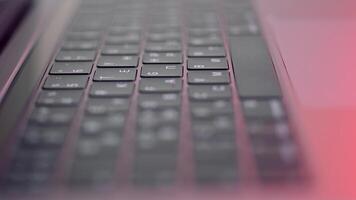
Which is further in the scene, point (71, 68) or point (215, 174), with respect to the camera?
A: point (71, 68)

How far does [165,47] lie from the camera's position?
42cm

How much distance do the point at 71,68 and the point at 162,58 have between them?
0.07 metres

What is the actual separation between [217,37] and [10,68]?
175 millimetres

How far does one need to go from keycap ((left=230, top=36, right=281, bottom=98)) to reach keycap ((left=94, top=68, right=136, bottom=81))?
0.08 meters

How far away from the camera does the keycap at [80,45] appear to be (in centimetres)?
43

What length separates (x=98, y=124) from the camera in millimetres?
313

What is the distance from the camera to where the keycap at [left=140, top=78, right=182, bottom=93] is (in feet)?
1.14

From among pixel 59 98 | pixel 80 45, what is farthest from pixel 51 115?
pixel 80 45

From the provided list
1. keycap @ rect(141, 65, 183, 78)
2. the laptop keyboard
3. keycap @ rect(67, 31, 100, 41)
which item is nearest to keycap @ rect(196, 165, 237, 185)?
the laptop keyboard

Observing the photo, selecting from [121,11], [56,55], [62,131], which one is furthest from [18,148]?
[121,11]

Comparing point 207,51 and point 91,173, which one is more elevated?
point 207,51

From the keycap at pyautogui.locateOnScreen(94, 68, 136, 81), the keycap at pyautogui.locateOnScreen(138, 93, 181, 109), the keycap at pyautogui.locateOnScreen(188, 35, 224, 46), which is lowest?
the keycap at pyautogui.locateOnScreen(138, 93, 181, 109)

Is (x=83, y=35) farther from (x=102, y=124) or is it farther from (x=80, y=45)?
(x=102, y=124)

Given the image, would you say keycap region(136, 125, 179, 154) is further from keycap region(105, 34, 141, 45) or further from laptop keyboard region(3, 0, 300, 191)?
keycap region(105, 34, 141, 45)
